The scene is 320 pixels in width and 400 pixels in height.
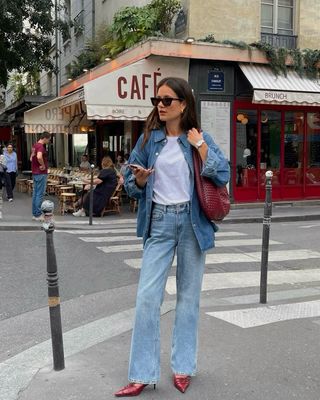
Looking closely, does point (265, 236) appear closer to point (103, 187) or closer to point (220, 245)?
point (220, 245)

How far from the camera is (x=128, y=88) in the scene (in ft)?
45.6

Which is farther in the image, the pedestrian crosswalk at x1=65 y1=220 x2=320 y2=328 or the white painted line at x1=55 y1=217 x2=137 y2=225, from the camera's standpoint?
the white painted line at x1=55 y1=217 x2=137 y2=225

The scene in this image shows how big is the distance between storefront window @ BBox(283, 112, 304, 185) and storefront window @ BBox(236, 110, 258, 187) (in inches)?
42.9

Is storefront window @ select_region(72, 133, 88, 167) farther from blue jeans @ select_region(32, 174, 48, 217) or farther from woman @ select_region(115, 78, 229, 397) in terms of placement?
woman @ select_region(115, 78, 229, 397)

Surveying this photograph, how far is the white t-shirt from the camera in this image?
3.40 metres

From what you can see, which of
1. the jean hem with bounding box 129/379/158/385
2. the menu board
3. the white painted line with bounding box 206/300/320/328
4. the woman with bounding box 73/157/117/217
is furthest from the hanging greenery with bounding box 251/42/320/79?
the jean hem with bounding box 129/379/158/385

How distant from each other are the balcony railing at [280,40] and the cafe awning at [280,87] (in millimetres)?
932

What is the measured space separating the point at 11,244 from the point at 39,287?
9.91 ft

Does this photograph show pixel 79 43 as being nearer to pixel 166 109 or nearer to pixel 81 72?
pixel 81 72

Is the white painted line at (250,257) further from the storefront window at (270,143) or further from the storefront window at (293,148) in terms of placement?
the storefront window at (293,148)

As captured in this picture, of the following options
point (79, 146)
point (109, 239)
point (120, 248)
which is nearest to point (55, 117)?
point (79, 146)

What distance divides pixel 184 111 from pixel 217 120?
1132 cm

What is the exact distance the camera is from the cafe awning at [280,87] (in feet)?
45.9

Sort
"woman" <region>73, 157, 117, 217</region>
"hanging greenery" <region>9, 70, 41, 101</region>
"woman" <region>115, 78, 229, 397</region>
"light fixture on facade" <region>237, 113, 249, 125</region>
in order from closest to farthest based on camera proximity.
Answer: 1. "woman" <region>115, 78, 229, 397</region>
2. "woman" <region>73, 157, 117, 217</region>
3. "light fixture on facade" <region>237, 113, 249, 125</region>
4. "hanging greenery" <region>9, 70, 41, 101</region>
